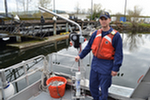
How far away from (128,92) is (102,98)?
0.75m

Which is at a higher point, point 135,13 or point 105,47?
point 135,13

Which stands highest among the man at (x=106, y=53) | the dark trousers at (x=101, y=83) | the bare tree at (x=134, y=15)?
the bare tree at (x=134, y=15)

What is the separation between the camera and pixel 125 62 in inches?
330

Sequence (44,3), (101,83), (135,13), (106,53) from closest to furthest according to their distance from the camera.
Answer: (106,53)
(101,83)
(44,3)
(135,13)

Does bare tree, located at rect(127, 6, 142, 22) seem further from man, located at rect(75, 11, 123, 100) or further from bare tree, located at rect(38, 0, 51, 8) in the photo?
man, located at rect(75, 11, 123, 100)

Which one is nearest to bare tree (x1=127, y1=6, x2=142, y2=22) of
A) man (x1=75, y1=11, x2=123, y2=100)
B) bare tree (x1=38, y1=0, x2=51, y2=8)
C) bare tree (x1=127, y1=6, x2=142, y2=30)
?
bare tree (x1=127, y1=6, x2=142, y2=30)

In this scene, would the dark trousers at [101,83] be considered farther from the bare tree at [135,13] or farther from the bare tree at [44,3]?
the bare tree at [135,13]

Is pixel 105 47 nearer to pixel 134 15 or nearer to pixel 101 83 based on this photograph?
pixel 101 83

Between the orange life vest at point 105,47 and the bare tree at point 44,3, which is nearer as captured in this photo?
the orange life vest at point 105,47

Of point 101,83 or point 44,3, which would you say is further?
point 44,3

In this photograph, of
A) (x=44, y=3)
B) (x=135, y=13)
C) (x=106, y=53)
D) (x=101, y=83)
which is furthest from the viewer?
(x=135, y=13)

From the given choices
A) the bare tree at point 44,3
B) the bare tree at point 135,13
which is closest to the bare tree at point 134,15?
the bare tree at point 135,13

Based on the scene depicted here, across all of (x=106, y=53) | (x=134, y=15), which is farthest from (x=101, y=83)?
(x=134, y=15)

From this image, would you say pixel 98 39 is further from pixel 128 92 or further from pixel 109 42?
pixel 128 92
